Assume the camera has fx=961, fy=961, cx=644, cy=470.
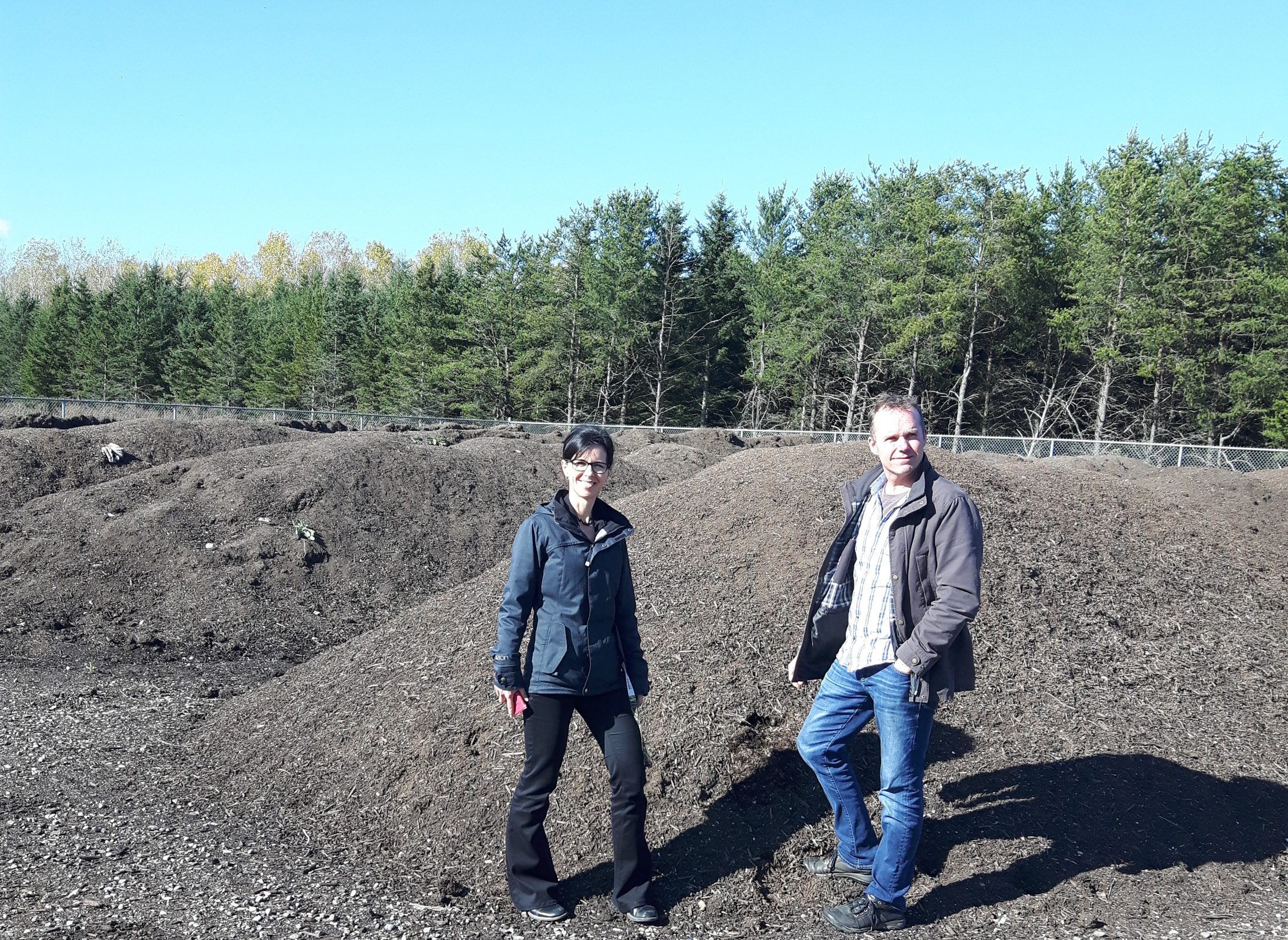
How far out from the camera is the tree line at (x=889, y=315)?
29.2m

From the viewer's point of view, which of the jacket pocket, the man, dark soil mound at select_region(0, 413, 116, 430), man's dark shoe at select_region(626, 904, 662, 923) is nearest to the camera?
the man

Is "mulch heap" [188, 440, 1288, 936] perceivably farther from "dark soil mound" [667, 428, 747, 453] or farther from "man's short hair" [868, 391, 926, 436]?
"dark soil mound" [667, 428, 747, 453]

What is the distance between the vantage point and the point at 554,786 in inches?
147

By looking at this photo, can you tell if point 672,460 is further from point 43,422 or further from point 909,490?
point 909,490

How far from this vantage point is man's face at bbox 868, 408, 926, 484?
3.51m

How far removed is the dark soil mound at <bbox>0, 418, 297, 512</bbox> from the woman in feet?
35.3

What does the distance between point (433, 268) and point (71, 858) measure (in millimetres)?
42614

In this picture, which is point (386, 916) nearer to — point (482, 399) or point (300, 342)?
point (482, 399)

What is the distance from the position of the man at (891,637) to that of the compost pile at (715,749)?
0.50 m

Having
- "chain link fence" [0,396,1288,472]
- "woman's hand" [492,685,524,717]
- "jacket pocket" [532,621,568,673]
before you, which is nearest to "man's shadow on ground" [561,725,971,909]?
"woman's hand" [492,685,524,717]

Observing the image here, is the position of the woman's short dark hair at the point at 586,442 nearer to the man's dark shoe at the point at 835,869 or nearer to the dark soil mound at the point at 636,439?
the man's dark shoe at the point at 835,869

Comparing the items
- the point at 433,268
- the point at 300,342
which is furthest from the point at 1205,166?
the point at 300,342

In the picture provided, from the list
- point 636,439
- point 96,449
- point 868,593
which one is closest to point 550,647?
point 868,593

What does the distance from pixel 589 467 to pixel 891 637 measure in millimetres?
1291
